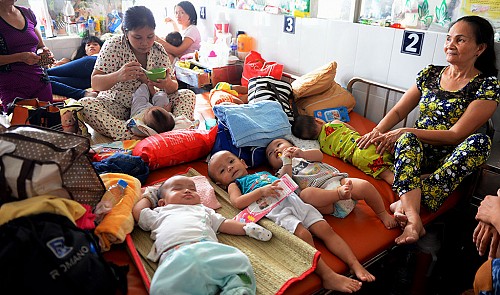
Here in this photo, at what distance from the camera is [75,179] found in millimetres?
1661

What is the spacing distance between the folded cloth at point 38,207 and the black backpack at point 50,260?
3cm

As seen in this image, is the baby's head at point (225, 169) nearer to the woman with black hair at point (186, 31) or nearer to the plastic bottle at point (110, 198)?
the plastic bottle at point (110, 198)

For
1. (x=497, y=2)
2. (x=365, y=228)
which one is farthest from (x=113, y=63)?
(x=497, y=2)

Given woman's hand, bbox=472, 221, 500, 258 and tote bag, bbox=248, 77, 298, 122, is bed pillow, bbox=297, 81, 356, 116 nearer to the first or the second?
tote bag, bbox=248, 77, 298, 122

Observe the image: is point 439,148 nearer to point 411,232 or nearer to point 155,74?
point 411,232

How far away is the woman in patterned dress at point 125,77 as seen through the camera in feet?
9.61

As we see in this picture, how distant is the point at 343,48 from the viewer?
135 inches

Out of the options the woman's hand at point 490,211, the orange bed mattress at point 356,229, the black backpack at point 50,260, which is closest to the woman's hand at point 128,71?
the orange bed mattress at point 356,229

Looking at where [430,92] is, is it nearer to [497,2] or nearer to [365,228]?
[497,2]

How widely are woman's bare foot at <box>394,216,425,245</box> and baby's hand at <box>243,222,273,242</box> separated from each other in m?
0.69

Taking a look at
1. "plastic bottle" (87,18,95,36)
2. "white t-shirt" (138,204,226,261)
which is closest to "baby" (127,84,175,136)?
"white t-shirt" (138,204,226,261)

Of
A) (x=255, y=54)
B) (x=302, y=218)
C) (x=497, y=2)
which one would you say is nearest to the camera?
(x=302, y=218)

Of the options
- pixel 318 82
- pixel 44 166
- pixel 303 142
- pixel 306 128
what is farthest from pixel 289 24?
pixel 44 166

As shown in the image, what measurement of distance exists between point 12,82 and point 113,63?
862 mm
